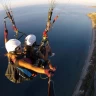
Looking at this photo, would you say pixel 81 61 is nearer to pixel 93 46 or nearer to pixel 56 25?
pixel 93 46

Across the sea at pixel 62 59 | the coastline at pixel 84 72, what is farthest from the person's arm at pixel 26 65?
the coastline at pixel 84 72

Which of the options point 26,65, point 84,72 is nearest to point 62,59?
point 84,72

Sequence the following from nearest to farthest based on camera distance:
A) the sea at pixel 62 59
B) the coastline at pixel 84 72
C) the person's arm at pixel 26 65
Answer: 1. the person's arm at pixel 26 65
2. the coastline at pixel 84 72
3. the sea at pixel 62 59

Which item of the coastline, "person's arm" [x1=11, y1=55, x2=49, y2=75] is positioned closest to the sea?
the coastline

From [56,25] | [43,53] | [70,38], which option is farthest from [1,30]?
[43,53]

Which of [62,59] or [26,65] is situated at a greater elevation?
[26,65]

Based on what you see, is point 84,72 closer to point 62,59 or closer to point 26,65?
point 62,59

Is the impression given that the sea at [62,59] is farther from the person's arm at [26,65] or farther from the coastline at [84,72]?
the person's arm at [26,65]

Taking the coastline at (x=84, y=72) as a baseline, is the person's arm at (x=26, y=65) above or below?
above

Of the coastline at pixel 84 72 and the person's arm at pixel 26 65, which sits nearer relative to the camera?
the person's arm at pixel 26 65

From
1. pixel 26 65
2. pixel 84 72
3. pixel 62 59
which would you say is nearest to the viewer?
pixel 26 65

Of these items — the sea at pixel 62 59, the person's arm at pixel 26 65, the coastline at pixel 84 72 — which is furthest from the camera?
the sea at pixel 62 59

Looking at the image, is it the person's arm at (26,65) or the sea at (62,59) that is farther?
the sea at (62,59)
